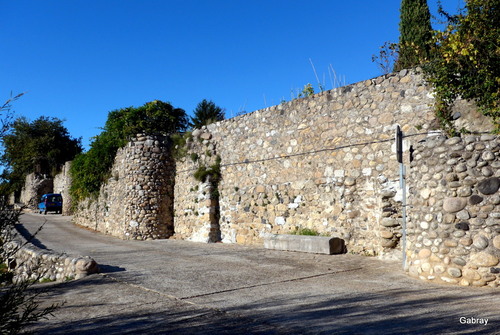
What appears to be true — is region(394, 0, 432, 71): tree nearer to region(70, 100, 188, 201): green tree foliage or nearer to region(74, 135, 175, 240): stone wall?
region(74, 135, 175, 240): stone wall

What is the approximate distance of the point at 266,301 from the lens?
197 inches

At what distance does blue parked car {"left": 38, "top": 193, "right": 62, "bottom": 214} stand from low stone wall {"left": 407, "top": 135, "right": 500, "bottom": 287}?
28140 mm

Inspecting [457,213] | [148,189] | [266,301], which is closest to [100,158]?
[148,189]

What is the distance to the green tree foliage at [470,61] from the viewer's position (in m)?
6.96

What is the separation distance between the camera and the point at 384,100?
8742 millimetres

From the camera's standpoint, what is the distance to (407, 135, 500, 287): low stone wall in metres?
5.38

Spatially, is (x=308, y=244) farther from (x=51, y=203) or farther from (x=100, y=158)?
(x=51, y=203)

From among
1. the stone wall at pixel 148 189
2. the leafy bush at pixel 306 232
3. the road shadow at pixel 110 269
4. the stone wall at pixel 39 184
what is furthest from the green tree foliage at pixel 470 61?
the stone wall at pixel 39 184

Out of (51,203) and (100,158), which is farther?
(51,203)

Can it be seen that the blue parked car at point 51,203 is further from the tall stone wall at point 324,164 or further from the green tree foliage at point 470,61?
the green tree foliage at point 470,61

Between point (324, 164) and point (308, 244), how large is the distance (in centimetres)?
191

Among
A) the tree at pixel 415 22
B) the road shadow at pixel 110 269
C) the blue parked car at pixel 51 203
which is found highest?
the tree at pixel 415 22

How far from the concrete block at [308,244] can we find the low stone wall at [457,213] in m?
2.62

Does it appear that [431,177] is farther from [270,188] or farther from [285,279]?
[270,188]
